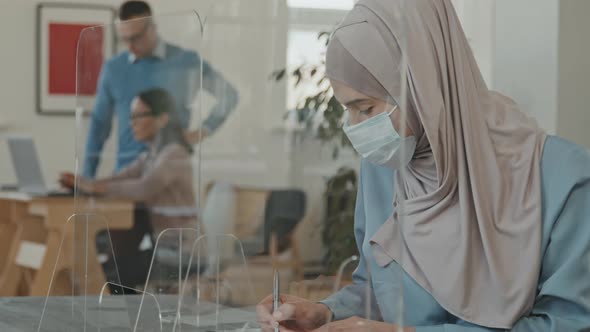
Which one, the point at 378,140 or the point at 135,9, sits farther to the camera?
the point at 135,9

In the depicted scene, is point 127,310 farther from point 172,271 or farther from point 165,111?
point 165,111

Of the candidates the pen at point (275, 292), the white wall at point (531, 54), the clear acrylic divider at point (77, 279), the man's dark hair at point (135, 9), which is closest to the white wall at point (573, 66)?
the white wall at point (531, 54)

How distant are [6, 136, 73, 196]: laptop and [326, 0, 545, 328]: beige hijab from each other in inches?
137

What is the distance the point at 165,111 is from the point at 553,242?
151 cm

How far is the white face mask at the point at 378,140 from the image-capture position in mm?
1128

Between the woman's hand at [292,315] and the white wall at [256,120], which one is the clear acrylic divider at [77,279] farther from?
the woman's hand at [292,315]

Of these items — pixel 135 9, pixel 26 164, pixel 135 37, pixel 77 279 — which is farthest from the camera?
pixel 26 164

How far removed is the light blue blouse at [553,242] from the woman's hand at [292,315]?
144 millimetres

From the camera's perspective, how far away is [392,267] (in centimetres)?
94

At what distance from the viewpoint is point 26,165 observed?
4566 mm

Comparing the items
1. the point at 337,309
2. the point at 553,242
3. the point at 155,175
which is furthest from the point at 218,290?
the point at 155,175

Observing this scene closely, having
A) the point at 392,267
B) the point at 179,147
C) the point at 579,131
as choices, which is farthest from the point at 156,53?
the point at 392,267

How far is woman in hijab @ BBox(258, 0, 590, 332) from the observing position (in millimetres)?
1172

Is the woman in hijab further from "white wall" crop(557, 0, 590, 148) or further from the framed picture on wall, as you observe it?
the framed picture on wall
